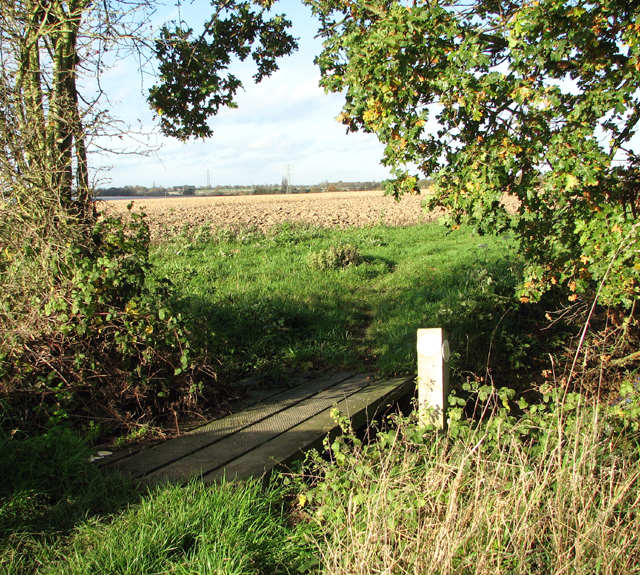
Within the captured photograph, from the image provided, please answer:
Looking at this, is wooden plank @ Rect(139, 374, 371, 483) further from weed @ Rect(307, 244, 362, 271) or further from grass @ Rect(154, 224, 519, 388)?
weed @ Rect(307, 244, 362, 271)

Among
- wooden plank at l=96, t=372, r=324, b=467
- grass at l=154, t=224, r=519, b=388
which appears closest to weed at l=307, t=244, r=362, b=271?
grass at l=154, t=224, r=519, b=388

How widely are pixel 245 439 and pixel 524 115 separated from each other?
3750 mm

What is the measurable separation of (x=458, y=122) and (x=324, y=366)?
3.17 m

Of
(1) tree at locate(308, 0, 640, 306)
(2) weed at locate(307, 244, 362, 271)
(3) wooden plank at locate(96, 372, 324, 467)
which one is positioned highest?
(1) tree at locate(308, 0, 640, 306)

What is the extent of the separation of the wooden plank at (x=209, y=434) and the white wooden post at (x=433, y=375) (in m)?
1.42

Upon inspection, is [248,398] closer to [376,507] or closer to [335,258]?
[376,507]

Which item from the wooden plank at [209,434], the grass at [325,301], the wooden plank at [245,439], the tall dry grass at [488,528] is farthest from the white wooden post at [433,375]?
the grass at [325,301]

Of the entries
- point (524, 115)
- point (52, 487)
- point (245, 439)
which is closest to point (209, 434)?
point (245, 439)

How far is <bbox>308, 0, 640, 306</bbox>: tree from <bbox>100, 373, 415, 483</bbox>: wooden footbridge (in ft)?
6.42

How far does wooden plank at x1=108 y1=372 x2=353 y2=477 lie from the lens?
3523mm

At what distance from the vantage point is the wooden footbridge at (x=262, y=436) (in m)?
3.44

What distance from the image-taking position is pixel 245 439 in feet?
13.1

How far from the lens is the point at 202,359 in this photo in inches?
→ 185

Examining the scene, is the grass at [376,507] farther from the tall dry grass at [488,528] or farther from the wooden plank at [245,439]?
the wooden plank at [245,439]
